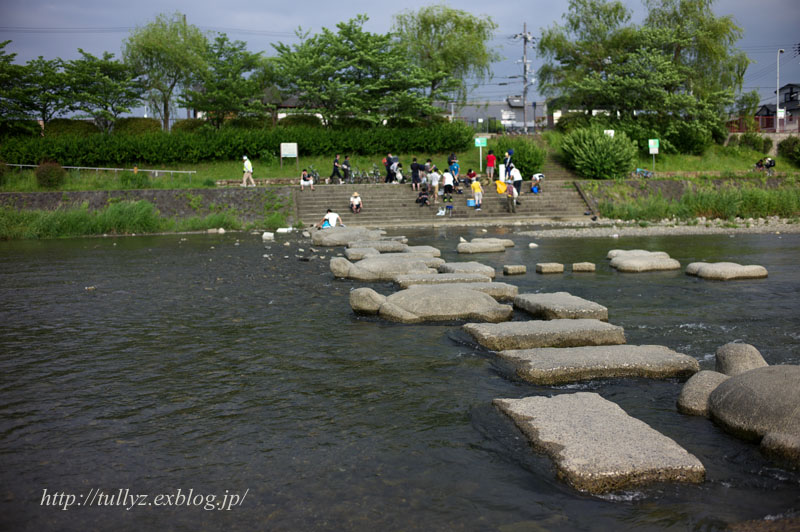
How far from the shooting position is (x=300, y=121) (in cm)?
4534

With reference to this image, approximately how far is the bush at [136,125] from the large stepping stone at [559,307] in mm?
38887

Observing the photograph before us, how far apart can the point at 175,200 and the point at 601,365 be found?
25.6 meters

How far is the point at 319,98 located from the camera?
4269 centimetres

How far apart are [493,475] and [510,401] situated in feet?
3.37

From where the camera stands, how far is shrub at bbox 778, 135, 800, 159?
44.5 metres

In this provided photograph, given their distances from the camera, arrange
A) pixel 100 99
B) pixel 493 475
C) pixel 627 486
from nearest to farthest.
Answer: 1. pixel 627 486
2. pixel 493 475
3. pixel 100 99

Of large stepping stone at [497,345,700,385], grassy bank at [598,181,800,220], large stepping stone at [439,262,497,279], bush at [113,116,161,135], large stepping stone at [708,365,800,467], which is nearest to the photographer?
large stepping stone at [708,365,800,467]

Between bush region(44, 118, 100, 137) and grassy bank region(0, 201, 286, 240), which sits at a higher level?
bush region(44, 118, 100, 137)

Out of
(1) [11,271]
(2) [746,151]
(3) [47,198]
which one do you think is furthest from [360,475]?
(2) [746,151]

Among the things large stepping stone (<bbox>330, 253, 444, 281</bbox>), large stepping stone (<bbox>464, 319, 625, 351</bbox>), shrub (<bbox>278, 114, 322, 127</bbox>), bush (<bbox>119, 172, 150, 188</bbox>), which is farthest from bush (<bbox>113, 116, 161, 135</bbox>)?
large stepping stone (<bbox>464, 319, 625, 351</bbox>)

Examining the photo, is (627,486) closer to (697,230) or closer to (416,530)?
(416,530)

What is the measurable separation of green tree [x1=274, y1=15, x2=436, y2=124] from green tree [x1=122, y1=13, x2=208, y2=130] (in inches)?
347

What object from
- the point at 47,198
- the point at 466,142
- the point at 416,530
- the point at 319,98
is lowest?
the point at 416,530

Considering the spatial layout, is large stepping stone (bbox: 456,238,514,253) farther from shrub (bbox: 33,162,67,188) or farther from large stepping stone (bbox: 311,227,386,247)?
shrub (bbox: 33,162,67,188)
